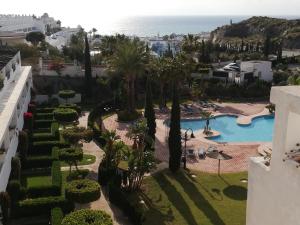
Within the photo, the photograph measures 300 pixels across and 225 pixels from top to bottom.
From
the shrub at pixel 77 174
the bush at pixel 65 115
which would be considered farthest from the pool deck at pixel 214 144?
the shrub at pixel 77 174

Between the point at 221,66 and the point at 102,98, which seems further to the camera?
the point at 221,66

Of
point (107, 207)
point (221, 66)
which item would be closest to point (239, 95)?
point (221, 66)

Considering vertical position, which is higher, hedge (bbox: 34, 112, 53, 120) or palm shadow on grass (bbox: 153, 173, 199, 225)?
hedge (bbox: 34, 112, 53, 120)

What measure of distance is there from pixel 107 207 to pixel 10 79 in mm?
18803

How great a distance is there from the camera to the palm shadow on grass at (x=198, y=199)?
21.5m

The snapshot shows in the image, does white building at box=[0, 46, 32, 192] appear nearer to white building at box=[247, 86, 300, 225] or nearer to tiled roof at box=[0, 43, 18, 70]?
tiled roof at box=[0, 43, 18, 70]

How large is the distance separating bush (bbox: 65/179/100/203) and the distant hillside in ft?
289

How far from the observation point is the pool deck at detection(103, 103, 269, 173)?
29953 millimetres

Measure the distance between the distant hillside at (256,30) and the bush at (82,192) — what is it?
88.2 meters

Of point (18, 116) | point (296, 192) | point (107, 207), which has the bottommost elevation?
point (107, 207)

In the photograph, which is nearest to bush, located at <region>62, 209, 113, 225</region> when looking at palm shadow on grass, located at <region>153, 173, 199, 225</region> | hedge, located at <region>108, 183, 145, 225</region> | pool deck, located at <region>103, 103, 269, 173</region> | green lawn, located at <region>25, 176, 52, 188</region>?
hedge, located at <region>108, 183, 145, 225</region>

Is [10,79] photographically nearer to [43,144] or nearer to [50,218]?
[43,144]

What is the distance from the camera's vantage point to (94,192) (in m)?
23.3

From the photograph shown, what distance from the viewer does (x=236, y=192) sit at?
24875 millimetres
